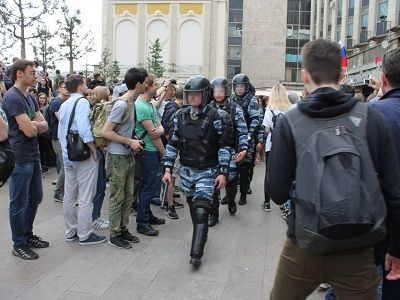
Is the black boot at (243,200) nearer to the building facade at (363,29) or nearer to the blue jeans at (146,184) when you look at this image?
the blue jeans at (146,184)

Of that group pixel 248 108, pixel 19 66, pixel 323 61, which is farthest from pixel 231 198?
pixel 323 61

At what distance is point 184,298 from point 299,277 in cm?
196

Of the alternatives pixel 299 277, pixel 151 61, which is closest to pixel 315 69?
pixel 299 277

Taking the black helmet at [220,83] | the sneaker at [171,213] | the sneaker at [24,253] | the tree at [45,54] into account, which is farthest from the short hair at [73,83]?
the tree at [45,54]

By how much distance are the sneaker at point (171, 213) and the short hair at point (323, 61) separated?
15.9 feet

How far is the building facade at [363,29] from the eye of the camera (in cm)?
3722

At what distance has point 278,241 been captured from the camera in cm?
592

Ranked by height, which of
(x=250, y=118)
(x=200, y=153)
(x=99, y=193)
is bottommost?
(x=99, y=193)

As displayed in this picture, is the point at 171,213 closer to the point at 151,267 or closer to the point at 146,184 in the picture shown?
the point at 146,184

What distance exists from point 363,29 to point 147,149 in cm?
4242

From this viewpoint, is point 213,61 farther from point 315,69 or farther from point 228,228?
point 315,69

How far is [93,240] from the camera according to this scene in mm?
5586

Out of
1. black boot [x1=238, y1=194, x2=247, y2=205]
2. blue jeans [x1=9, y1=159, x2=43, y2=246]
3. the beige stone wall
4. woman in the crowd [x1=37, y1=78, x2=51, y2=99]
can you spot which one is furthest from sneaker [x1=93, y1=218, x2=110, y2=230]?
the beige stone wall

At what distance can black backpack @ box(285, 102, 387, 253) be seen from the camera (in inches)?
82.0
